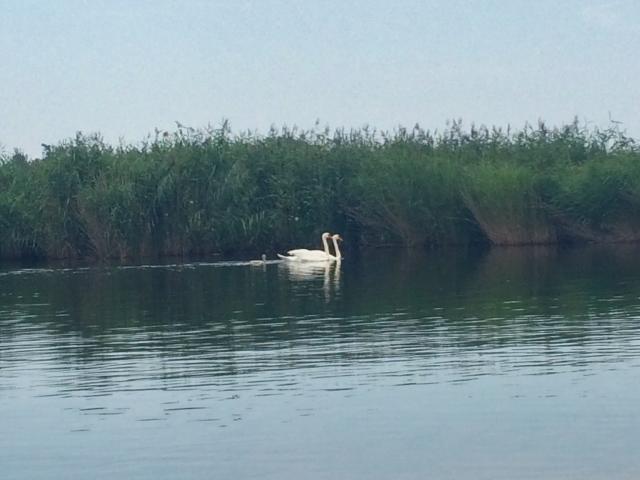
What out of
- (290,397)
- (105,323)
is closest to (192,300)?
(105,323)

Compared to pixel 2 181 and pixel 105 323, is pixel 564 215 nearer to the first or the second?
pixel 2 181

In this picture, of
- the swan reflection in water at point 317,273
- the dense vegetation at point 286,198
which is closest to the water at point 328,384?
the swan reflection in water at point 317,273

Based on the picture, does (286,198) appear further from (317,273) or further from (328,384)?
(328,384)

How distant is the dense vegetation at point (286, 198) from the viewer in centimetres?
4312

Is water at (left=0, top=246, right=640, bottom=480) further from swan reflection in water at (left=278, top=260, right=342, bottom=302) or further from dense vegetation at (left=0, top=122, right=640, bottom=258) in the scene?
dense vegetation at (left=0, top=122, right=640, bottom=258)

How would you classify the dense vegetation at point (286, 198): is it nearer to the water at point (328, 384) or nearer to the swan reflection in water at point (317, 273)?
the swan reflection in water at point (317, 273)

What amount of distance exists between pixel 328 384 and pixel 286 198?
31.1 meters

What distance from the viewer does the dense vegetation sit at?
1698 inches

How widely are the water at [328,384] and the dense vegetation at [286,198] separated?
A: 1635cm

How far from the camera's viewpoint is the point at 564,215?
44406 mm

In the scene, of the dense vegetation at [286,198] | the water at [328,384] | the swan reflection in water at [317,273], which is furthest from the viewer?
the dense vegetation at [286,198]

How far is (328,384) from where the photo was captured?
14.1 m

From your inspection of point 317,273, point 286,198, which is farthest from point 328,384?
point 286,198

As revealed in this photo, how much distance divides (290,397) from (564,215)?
3225 centimetres
